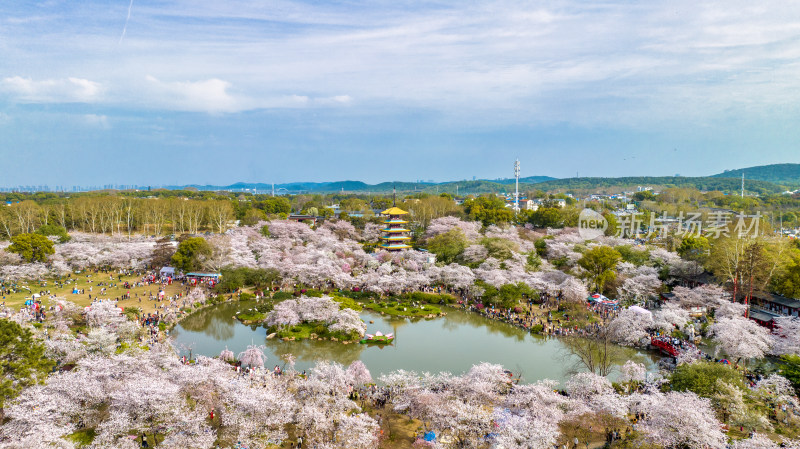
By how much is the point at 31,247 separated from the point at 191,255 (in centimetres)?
1324

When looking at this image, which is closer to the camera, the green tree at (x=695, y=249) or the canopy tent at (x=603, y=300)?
the canopy tent at (x=603, y=300)

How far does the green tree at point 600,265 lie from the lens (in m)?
28.7

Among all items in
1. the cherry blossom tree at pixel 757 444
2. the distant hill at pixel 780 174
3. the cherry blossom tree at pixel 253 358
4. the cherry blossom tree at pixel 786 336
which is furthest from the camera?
the distant hill at pixel 780 174

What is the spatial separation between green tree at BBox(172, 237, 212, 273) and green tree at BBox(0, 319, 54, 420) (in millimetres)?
20871

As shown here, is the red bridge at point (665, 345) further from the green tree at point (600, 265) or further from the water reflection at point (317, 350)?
the water reflection at point (317, 350)

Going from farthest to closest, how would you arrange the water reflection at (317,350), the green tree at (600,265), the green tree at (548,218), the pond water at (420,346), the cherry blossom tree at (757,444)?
the green tree at (548,218), the green tree at (600,265), the water reflection at (317,350), the pond water at (420,346), the cherry blossom tree at (757,444)

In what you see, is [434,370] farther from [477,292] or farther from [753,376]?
[753,376]

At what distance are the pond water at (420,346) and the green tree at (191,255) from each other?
8.22 m

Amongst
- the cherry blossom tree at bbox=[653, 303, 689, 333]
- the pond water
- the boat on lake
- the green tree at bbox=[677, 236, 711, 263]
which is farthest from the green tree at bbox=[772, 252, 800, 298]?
the boat on lake

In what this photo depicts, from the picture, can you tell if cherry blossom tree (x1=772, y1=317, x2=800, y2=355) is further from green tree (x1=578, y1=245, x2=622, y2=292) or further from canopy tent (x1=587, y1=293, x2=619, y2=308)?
green tree (x1=578, y1=245, x2=622, y2=292)

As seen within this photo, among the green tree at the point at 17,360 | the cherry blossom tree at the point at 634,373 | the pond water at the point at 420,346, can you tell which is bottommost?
the pond water at the point at 420,346

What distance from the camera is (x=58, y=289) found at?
1250 inches

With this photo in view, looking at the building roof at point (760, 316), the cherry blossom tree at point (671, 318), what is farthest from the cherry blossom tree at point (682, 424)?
the building roof at point (760, 316)

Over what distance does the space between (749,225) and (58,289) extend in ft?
170
